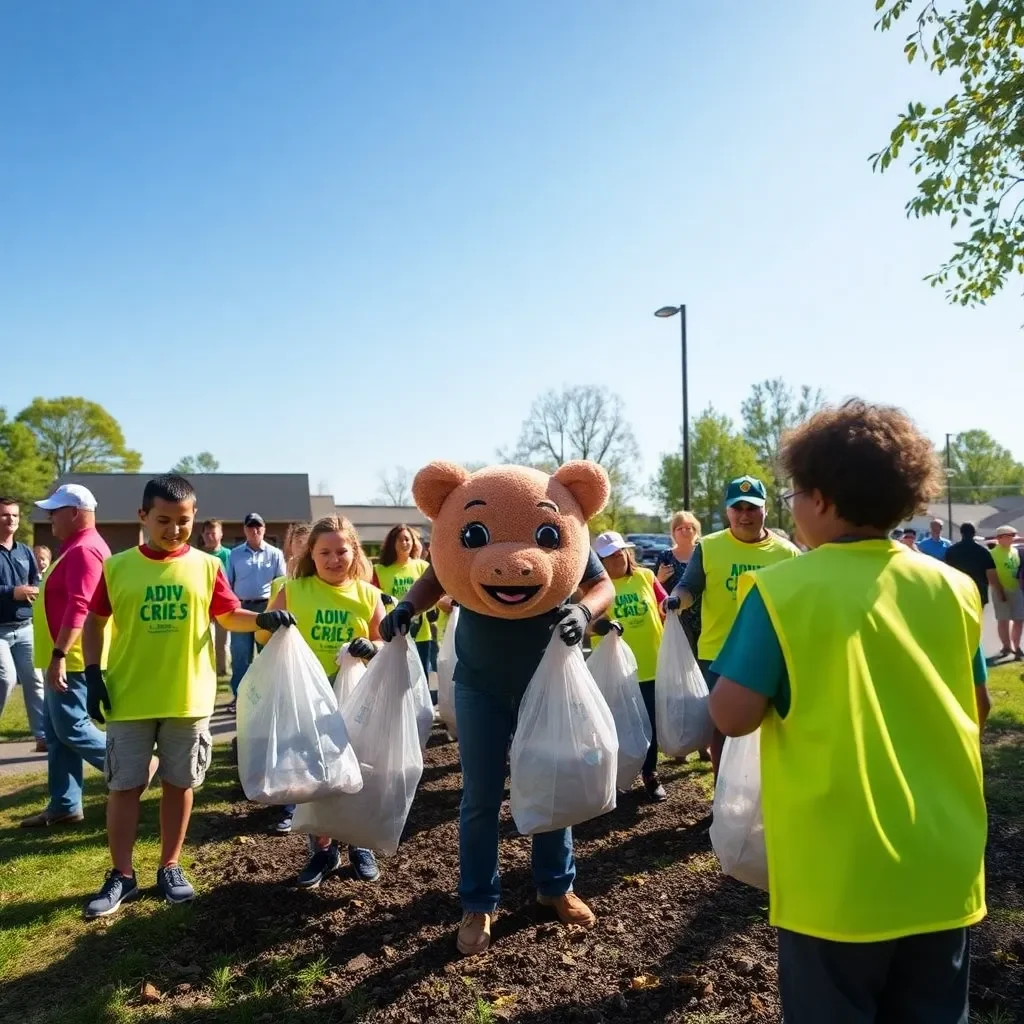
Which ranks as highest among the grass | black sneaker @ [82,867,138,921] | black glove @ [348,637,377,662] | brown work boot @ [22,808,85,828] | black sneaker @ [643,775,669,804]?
black glove @ [348,637,377,662]

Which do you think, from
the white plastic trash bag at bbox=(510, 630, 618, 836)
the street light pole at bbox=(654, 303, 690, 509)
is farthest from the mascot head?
the street light pole at bbox=(654, 303, 690, 509)

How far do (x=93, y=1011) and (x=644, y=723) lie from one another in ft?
8.42

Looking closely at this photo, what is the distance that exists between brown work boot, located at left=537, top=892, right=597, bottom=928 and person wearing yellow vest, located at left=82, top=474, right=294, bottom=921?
1582 millimetres

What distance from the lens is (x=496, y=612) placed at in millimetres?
2900

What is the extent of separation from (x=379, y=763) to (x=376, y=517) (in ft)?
146

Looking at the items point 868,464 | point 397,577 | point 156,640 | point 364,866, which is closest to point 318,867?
point 364,866

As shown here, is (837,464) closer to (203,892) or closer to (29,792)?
(203,892)

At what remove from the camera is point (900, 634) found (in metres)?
1.58

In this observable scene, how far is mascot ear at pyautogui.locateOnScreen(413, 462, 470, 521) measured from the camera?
10.2 ft

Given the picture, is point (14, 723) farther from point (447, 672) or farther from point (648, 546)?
point (648, 546)

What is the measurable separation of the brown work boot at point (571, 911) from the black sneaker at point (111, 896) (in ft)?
5.89

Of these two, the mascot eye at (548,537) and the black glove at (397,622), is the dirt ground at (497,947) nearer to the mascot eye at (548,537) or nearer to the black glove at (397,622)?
the black glove at (397,622)

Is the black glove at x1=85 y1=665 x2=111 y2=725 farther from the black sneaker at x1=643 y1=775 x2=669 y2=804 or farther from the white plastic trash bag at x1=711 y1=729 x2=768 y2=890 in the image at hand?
the black sneaker at x1=643 y1=775 x2=669 y2=804

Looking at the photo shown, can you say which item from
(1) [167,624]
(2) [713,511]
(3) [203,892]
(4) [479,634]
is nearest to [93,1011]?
(3) [203,892]
